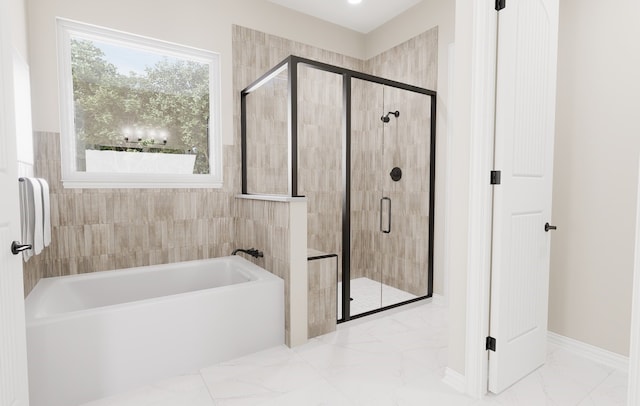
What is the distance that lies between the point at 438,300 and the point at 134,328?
8.55 feet

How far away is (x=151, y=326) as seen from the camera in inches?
75.6

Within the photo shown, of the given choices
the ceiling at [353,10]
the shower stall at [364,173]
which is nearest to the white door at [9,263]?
the shower stall at [364,173]

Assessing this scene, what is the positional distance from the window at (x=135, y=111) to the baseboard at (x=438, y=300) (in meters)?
2.35

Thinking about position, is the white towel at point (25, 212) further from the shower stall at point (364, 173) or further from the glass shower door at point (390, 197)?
the glass shower door at point (390, 197)

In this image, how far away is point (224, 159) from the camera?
10.2 feet

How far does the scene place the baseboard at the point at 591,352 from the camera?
2.07 m

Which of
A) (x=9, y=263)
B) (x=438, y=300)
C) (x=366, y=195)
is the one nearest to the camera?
(x=9, y=263)

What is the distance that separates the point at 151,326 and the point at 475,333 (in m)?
1.80

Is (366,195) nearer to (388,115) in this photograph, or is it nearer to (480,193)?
(388,115)

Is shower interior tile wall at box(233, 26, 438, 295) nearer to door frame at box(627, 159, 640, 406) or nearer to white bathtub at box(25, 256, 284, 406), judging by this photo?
white bathtub at box(25, 256, 284, 406)

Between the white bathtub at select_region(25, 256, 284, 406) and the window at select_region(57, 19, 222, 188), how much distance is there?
806 mm

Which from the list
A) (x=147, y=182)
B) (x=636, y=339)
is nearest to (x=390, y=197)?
(x=147, y=182)

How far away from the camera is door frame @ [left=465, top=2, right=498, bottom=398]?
1.69 metres

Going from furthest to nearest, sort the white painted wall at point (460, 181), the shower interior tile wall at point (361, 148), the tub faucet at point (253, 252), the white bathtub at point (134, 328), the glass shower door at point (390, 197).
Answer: the glass shower door at point (390, 197)
the shower interior tile wall at point (361, 148)
the tub faucet at point (253, 252)
the white painted wall at point (460, 181)
the white bathtub at point (134, 328)
